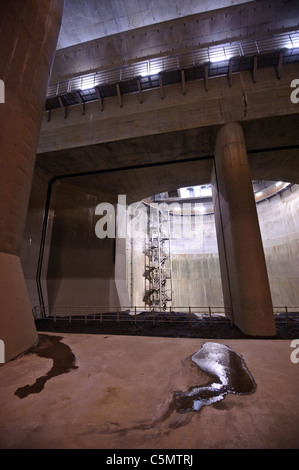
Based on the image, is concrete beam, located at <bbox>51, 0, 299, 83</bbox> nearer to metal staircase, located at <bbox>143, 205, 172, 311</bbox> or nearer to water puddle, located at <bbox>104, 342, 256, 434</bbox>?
water puddle, located at <bbox>104, 342, 256, 434</bbox>

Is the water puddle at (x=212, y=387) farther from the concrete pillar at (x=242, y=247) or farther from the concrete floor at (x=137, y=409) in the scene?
the concrete pillar at (x=242, y=247)

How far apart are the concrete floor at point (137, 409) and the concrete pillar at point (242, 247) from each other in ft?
10.5

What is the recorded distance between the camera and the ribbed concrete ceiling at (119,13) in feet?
31.5

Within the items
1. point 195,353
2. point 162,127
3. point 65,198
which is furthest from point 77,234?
point 195,353

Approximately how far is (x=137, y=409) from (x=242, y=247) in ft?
22.5

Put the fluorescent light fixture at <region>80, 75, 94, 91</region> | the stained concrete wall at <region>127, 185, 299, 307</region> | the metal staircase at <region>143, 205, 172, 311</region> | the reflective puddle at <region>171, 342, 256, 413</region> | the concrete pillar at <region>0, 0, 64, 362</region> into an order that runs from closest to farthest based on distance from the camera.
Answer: the reflective puddle at <region>171, 342, 256, 413</region>
the concrete pillar at <region>0, 0, 64, 362</region>
the fluorescent light fixture at <region>80, 75, 94, 91</region>
the stained concrete wall at <region>127, 185, 299, 307</region>
the metal staircase at <region>143, 205, 172, 311</region>

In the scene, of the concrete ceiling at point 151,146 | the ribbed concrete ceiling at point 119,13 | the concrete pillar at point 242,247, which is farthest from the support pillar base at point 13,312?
the ribbed concrete ceiling at point 119,13

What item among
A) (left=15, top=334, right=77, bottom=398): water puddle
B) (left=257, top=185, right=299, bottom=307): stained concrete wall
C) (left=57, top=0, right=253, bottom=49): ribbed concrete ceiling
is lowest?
(left=15, top=334, right=77, bottom=398): water puddle

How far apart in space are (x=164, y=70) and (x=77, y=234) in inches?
426

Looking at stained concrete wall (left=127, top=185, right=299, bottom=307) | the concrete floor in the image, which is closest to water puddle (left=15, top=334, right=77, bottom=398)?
the concrete floor

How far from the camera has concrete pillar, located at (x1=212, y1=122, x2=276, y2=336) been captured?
23.5ft

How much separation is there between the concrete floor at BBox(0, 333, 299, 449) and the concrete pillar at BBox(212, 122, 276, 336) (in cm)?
320

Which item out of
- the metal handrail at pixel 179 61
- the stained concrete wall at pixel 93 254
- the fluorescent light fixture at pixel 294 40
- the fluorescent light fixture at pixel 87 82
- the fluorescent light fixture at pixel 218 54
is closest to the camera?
the fluorescent light fixture at pixel 294 40

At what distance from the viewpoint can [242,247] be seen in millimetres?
7785
